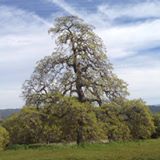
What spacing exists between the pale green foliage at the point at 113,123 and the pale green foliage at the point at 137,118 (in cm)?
55

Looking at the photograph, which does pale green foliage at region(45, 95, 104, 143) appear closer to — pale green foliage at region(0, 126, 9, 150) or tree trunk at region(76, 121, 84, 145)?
tree trunk at region(76, 121, 84, 145)

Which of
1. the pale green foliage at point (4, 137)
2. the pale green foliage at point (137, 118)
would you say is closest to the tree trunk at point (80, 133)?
the pale green foliage at point (137, 118)

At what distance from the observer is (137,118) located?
32.3 metres

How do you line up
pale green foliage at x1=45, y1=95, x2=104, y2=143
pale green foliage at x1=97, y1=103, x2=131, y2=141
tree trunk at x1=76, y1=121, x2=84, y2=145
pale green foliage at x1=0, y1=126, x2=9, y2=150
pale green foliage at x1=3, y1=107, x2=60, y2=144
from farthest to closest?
pale green foliage at x1=0, y1=126, x2=9, y2=150 < pale green foliage at x1=3, y1=107, x2=60, y2=144 < pale green foliage at x1=97, y1=103, x2=131, y2=141 < tree trunk at x1=76, y1=121, x2=84, y2=145 < pale green foliage at x1=45, y1=95, x2=104, y2=143

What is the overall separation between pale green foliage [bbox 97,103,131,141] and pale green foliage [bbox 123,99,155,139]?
1.81 feet

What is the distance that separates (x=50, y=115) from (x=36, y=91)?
220cm

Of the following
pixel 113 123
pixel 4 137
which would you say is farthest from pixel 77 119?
pixel 4 137

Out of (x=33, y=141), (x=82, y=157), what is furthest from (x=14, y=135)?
(x=82, y=157)

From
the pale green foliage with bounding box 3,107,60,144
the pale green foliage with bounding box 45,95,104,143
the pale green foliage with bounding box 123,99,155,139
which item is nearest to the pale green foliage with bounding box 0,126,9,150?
the pale green foliage with bounding box 3,107,60,144

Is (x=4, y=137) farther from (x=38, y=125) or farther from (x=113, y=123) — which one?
(x=113, y=123)

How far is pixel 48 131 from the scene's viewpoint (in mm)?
33031

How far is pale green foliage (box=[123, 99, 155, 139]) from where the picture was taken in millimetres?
32281

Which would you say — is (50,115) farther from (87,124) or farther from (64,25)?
(64,25)

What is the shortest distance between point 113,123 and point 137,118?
1.91 metres
